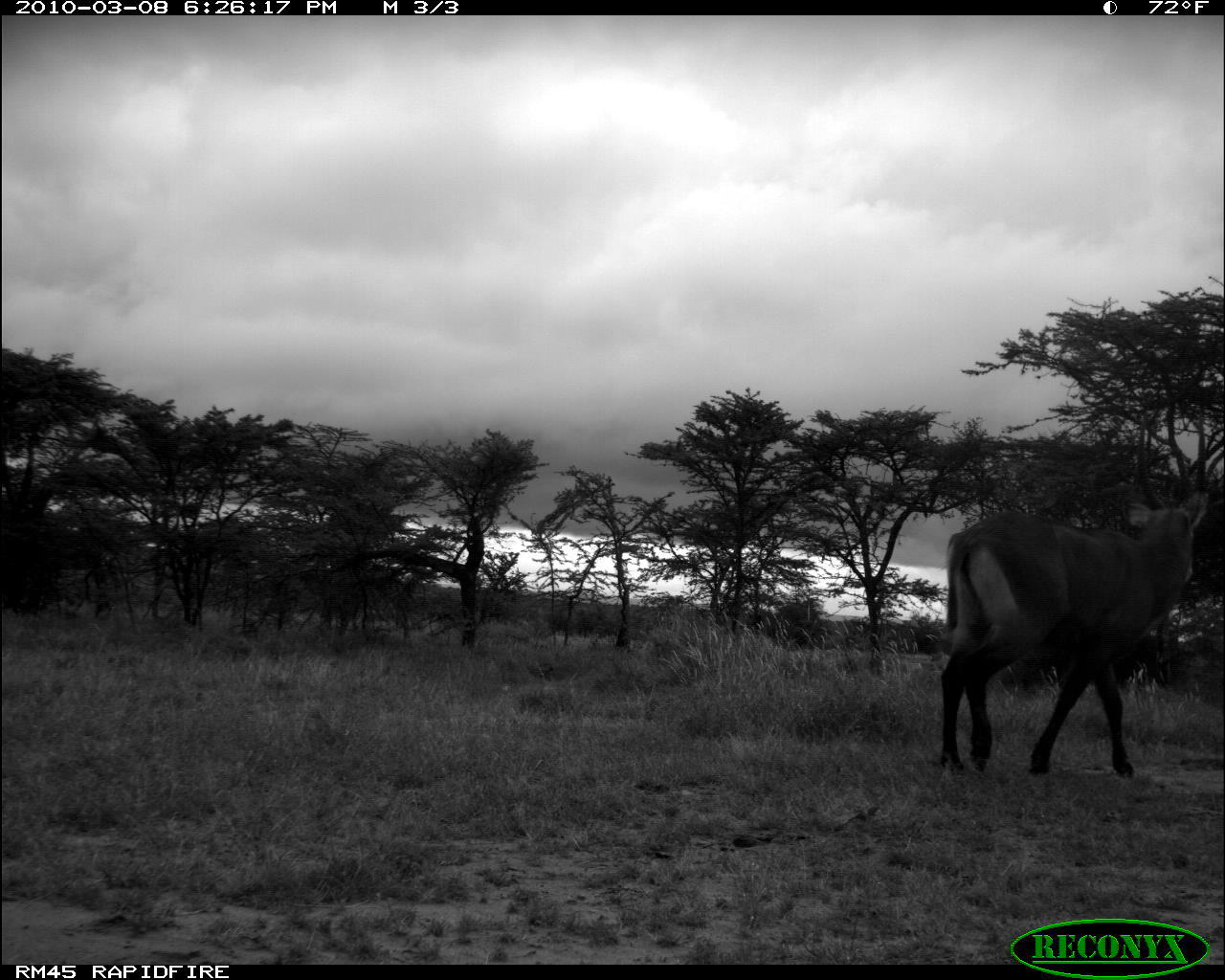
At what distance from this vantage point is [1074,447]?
11.9m

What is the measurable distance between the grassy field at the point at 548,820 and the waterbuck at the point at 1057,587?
93 centimetres

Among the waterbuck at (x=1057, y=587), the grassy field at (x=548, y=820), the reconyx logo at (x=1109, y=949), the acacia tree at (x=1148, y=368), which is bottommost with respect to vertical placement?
the grassy field at (x=548, y=820)

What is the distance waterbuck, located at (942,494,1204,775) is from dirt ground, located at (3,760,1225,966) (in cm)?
176

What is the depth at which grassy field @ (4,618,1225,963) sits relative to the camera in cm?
224

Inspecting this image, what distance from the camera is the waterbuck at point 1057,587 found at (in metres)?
5.20

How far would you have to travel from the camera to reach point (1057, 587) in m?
5.23

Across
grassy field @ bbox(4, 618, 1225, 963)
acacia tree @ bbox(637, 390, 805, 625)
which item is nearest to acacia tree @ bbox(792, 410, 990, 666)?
acacia tree @ bbox(637, 390, 805, 625)

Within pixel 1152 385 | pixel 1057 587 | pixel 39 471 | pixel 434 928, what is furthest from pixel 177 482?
pixel 1152 385

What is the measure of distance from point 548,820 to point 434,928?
182 cm

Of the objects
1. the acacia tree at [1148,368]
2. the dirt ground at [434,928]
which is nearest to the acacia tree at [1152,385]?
the acacia tree at [1148,368]

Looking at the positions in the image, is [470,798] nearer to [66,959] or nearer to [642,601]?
[66,959]

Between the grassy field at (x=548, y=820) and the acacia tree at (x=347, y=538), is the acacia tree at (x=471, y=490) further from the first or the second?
the grassy field at (x=548, y=820)
